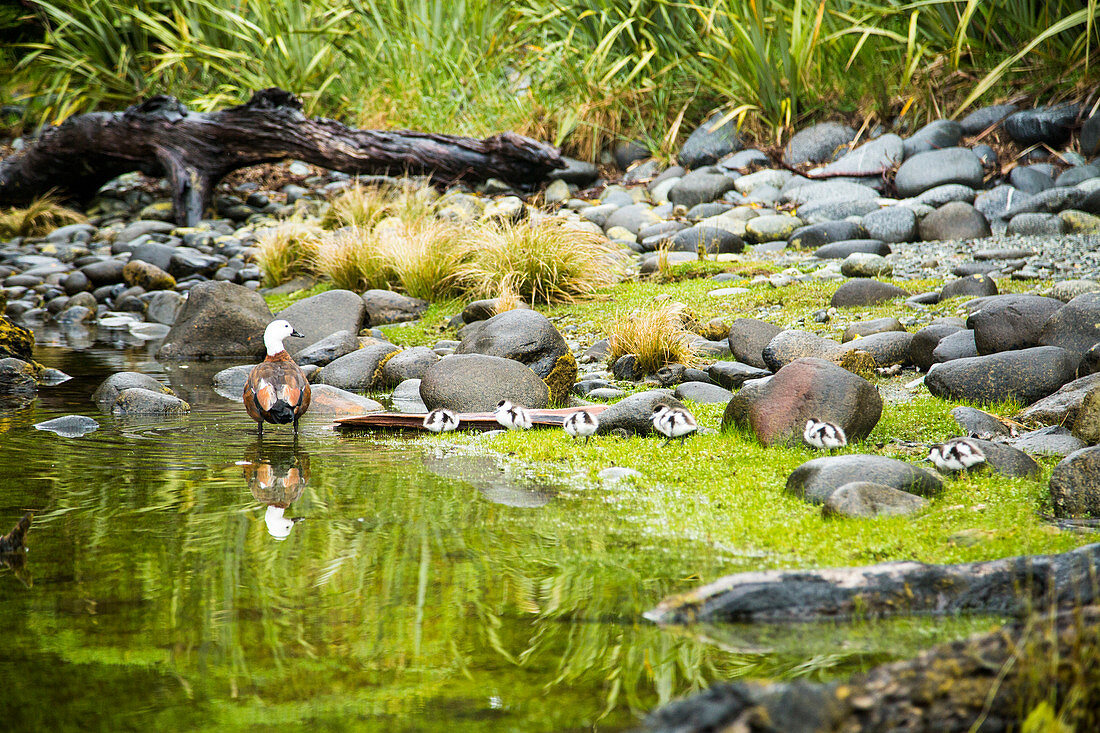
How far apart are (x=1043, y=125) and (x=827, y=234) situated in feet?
12.2

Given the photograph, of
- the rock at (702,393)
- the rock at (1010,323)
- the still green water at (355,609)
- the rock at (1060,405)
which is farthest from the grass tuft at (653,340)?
the rock at (1060,405)

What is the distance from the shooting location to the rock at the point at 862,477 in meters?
4.00

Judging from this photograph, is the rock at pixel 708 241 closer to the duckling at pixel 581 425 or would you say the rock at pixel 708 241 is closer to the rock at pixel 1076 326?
the rock at pixel 1076 326

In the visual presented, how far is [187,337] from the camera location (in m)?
9.76

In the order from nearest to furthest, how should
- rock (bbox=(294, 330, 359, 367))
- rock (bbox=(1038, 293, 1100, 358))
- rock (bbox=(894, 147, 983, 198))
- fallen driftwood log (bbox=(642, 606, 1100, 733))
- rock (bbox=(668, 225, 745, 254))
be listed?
1. fallen driftwood log (bbox=(642, 606, 1100, 733))
2. rock (bbox=(1038, 293, 1100, 358))
3. rock (bbox=(294, 330, 359, 367))
4. rock (bbox=(668, 225, 745, 254))
5. rock (bbox=(894, 147, 983, 198))

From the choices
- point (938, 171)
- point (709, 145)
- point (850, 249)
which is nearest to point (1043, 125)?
point (938, 171)

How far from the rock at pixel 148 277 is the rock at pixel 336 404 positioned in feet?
21.7

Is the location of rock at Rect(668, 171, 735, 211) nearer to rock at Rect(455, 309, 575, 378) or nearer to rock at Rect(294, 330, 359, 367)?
rock at Rect(294, 330, 359, 367)

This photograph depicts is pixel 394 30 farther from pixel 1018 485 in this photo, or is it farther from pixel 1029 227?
pixel 1018 485

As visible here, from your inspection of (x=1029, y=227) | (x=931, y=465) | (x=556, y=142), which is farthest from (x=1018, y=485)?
(x=556, y=142)

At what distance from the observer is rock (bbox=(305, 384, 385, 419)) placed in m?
6.96

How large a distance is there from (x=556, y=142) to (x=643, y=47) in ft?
7.75

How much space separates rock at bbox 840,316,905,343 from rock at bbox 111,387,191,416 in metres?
5.45

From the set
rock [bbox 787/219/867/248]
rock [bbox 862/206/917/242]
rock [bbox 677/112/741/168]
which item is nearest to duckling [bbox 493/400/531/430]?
rock [bbox 787/219/867/248]
